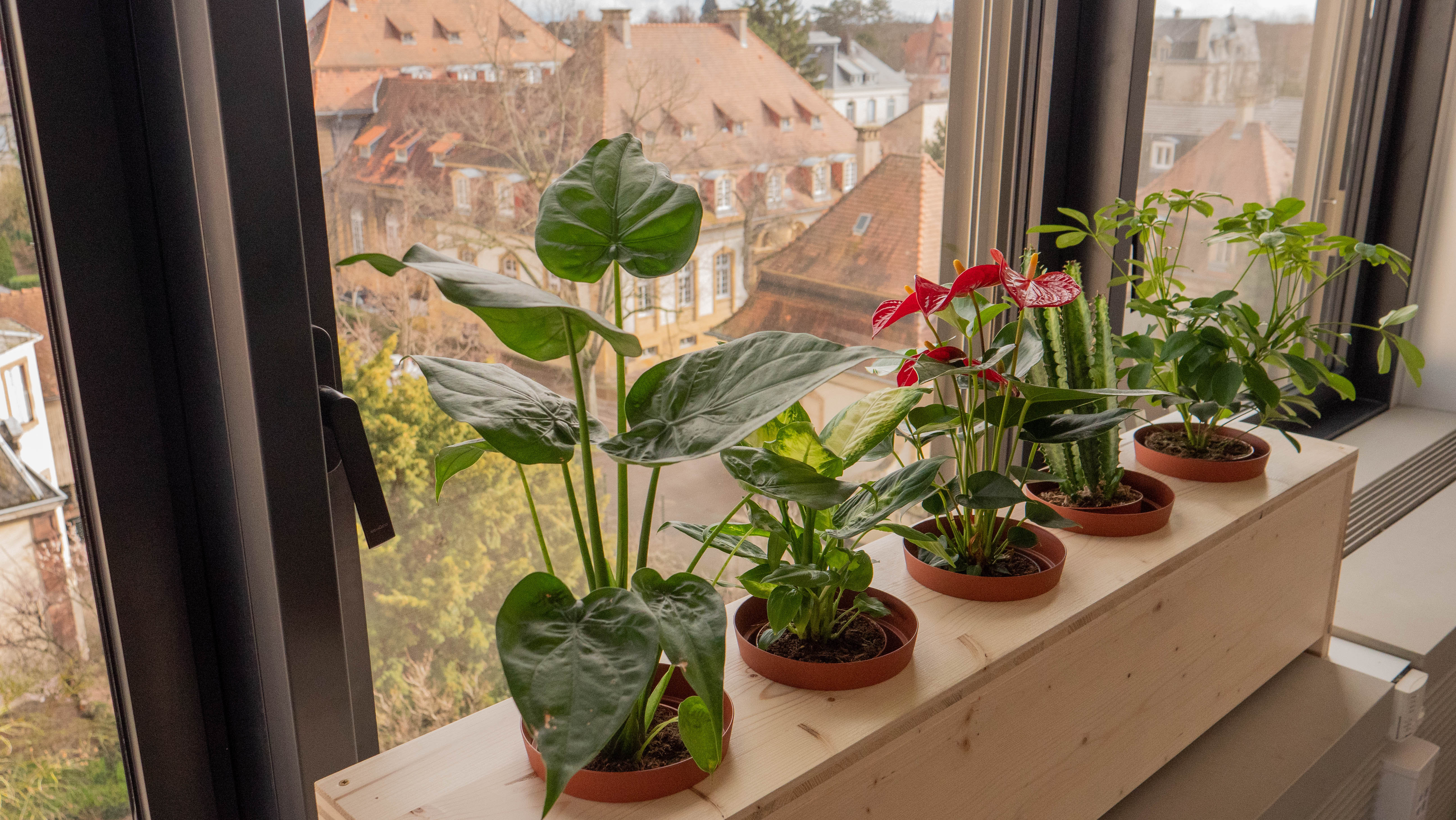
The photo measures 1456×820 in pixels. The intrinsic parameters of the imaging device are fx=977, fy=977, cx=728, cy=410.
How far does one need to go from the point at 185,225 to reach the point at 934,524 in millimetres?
840

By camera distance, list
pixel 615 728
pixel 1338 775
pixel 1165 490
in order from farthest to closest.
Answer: pixel 1338 775, pixel 1165 490, pixel 615 728

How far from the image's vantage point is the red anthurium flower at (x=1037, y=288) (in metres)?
0.91

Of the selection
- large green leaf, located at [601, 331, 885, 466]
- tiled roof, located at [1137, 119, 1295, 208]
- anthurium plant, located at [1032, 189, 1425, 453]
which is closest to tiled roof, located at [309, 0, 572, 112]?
large green leaf, located at [601, 331, 885, 466]

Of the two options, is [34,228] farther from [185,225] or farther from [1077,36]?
[1077,36]

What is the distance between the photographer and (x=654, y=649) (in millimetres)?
639

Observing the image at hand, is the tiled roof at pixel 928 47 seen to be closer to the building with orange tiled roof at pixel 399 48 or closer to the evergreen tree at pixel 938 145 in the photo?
the evergreen tree at pixel 938 145

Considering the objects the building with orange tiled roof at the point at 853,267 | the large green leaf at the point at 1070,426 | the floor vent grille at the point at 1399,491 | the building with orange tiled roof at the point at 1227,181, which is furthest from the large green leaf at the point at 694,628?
the floor vent grille at the point at 1399,491

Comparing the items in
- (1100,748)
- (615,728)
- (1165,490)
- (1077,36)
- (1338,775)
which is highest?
(1077,36)

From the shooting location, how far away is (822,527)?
912mm

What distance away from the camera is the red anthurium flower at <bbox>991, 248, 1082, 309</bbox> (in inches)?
36.0

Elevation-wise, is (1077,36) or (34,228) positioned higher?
(1077,36)

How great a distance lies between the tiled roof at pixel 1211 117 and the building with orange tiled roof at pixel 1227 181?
2 cm

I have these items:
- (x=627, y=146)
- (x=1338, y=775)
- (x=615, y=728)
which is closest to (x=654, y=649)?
(x=615, y=728)

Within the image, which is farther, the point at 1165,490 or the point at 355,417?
the point at 1165,490
